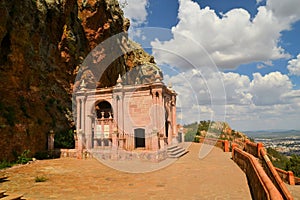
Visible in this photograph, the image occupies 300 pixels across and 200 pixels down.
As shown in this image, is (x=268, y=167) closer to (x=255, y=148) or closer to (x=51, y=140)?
(x=255, y=148)

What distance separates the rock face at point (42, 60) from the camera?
63.2 ft

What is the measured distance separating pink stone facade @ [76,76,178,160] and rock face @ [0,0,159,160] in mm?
3819

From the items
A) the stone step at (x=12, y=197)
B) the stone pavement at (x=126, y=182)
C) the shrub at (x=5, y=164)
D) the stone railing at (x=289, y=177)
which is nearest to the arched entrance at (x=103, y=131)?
the stone pavement at (x=126, y=182)

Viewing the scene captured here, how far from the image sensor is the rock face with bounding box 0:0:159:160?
19.3 metres

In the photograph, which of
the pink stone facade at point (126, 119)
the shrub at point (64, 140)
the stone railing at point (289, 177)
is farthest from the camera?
the shrub at point (64, 140)

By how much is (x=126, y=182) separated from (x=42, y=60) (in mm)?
18582

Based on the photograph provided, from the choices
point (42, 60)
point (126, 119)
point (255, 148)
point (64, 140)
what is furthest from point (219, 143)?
point (42, 60)

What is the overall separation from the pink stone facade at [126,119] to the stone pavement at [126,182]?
4032 millimetres

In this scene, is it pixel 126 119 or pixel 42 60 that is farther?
pixel 42 60

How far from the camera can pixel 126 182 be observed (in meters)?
12.5

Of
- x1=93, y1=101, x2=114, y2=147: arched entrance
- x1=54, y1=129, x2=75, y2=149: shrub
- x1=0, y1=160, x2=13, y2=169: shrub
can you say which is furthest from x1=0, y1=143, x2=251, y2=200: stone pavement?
x1=93, y1=101, x2=114, y2=147: arched entrance

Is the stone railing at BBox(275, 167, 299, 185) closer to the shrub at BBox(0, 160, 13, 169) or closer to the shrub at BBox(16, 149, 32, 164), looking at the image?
the shrub at BBox(16, 149, 32, 164)

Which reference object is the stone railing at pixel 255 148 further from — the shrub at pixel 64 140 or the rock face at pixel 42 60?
the rock face at pixel 42 60

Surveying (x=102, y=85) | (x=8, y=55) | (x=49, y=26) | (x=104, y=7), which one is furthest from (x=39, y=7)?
(x=102, y=85)
